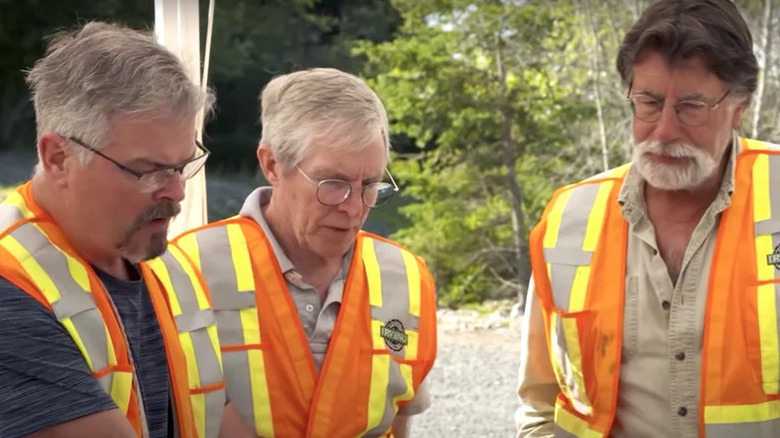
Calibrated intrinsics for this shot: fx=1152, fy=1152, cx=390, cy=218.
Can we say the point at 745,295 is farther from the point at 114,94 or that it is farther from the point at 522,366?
the point at 114,94

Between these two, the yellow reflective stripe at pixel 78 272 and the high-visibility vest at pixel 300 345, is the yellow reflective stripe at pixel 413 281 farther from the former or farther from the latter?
the yellow reflective stripe at pixel 78 272

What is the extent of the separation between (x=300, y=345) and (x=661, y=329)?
0.84 meters

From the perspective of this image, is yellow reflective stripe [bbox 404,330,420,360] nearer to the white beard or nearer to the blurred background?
the white beard

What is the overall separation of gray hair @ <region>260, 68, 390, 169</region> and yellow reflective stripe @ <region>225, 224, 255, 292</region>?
9.1 inches

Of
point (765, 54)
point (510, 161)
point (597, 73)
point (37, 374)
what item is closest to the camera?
point (37, 374)

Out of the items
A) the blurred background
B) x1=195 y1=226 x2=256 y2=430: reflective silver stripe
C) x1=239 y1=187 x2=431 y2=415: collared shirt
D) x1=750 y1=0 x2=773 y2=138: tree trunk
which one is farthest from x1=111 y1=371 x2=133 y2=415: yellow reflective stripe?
x1=750 y1=0 x2=773 y2=138: tree trunk

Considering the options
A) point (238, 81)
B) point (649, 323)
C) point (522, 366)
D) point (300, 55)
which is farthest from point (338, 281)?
point (300, 55)

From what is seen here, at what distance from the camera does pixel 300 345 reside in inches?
105

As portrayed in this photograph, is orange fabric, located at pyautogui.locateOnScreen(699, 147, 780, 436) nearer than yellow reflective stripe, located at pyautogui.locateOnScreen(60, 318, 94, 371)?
No

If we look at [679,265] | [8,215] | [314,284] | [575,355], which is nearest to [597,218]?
[679,265]

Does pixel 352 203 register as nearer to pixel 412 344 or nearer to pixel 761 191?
pixel 412 344

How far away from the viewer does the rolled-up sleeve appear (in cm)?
291

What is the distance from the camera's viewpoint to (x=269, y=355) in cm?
267

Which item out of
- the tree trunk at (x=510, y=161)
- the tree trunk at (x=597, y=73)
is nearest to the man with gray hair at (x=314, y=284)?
the tree trunk at (x=597, y=73)
